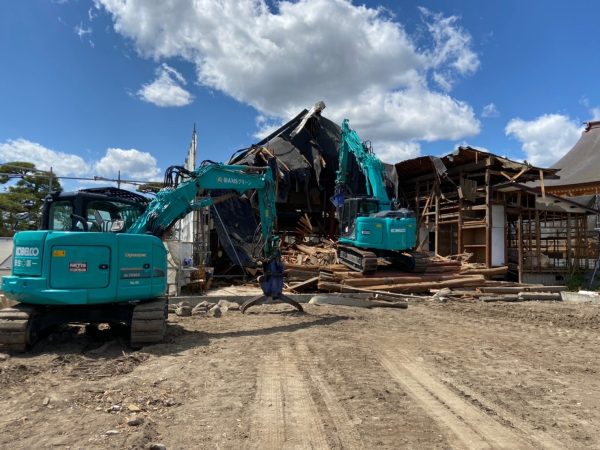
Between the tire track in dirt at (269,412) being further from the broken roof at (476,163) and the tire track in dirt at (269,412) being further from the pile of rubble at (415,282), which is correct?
the broken roof at (476,163)

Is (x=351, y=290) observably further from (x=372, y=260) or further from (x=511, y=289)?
(x=511, y=289)

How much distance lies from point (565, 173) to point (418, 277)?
73.5ft

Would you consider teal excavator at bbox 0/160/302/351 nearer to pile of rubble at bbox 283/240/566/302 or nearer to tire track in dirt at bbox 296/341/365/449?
tire track in dirt at bbox 296/341/365/449

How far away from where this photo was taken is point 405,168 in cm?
2269

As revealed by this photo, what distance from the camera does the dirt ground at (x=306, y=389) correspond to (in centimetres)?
416

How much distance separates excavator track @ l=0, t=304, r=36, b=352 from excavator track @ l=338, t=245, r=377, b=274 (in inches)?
393

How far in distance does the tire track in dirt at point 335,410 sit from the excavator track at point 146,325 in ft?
7.62

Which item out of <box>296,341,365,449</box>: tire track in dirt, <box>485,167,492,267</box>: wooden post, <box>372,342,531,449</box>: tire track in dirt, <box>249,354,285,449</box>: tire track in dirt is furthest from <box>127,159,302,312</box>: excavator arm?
<box>485,167,492,267</box>: wooden post

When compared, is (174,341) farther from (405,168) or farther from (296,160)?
(405,168)

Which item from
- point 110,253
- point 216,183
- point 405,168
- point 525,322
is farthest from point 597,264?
point 110,253

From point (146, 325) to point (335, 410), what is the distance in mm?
3867

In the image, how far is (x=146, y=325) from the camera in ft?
24.5

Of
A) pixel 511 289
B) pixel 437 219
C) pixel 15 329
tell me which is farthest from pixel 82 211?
pixel 437 219

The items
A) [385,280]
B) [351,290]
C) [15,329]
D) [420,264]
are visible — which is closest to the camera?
[15,329]
